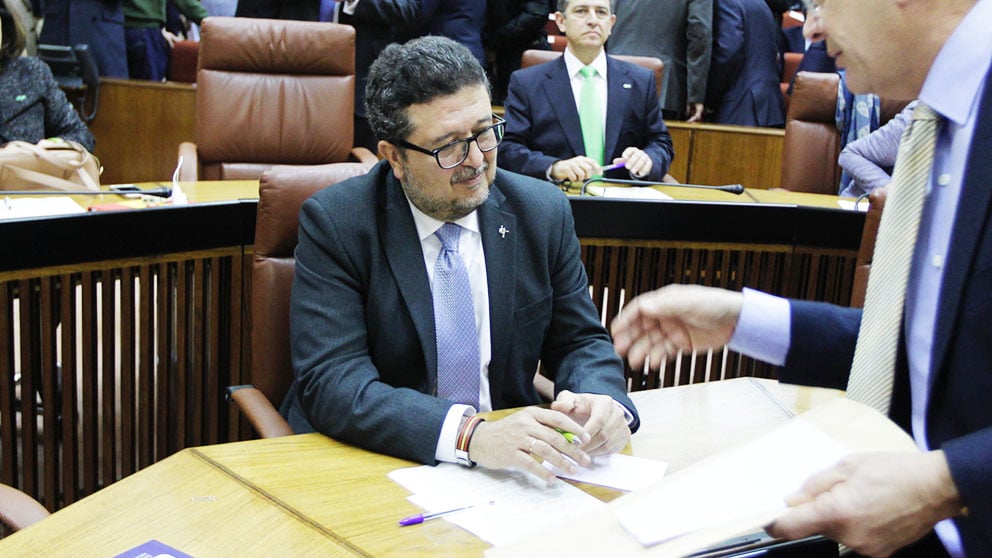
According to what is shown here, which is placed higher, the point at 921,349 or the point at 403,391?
the point at 921,349

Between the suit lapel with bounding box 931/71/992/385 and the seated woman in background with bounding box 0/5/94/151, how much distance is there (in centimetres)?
306

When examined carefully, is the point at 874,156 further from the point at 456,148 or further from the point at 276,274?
the point at 276,274

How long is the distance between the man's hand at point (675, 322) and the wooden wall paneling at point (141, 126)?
4.31m

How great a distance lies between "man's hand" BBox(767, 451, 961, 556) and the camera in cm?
96

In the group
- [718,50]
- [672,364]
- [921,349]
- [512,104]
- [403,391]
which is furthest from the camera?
[718,50]

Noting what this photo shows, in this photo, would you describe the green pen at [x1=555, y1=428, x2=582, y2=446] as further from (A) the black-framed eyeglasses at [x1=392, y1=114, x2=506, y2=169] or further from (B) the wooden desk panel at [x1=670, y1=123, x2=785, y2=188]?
(B) the wooden desk panel at [x1=670, y1=123, x2=785, y2=188]

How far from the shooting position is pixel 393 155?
191cm

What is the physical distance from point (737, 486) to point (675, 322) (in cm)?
40

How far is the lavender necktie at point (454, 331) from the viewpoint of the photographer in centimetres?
186

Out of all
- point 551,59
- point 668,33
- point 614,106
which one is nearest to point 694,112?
point 668,33

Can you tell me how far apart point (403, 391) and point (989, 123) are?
3.17 ft

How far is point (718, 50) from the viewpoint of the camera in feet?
17.1

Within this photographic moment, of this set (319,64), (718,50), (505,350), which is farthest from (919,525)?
(718,50)

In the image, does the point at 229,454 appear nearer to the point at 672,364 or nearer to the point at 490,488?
the point at 490,488
